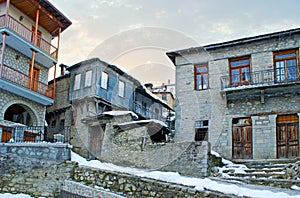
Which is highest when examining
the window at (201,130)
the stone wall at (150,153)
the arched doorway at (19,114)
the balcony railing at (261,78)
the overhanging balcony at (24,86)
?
the balcony railing at (261,78)

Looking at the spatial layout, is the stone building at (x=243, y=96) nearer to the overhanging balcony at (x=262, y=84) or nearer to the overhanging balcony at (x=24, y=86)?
the overhanging balcony at (x=262, y=84)

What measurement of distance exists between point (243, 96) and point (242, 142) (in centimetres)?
234

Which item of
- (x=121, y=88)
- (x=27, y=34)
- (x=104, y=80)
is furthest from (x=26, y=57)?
(x=121, y=88)

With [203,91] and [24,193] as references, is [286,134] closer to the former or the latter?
[203,91]

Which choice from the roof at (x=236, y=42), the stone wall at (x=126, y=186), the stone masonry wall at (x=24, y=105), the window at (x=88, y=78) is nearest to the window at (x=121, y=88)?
the window at (x=88, y=78)

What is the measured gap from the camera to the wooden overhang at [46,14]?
1810 cm

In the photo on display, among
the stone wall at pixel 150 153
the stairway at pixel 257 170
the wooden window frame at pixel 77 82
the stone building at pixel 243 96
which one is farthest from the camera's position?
the wooden window frame at pixel 77 82

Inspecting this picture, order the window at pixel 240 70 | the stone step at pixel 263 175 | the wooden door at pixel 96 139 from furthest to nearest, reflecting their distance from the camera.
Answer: the wooden door at pixel 96 139 → the window at pixel 240 70 → the stone step at pixel 263 175

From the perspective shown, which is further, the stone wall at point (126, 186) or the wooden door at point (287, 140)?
the wooden door at point (287, 140)

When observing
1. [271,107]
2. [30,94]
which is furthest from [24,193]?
[271,107]

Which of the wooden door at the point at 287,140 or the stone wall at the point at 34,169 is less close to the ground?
the wooden door at the point at 287,140

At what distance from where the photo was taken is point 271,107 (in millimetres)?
16500

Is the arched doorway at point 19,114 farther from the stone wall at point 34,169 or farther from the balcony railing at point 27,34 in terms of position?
Answer: the stone wall at point 34,169

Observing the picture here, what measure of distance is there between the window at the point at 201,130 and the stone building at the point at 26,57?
26.3ft
